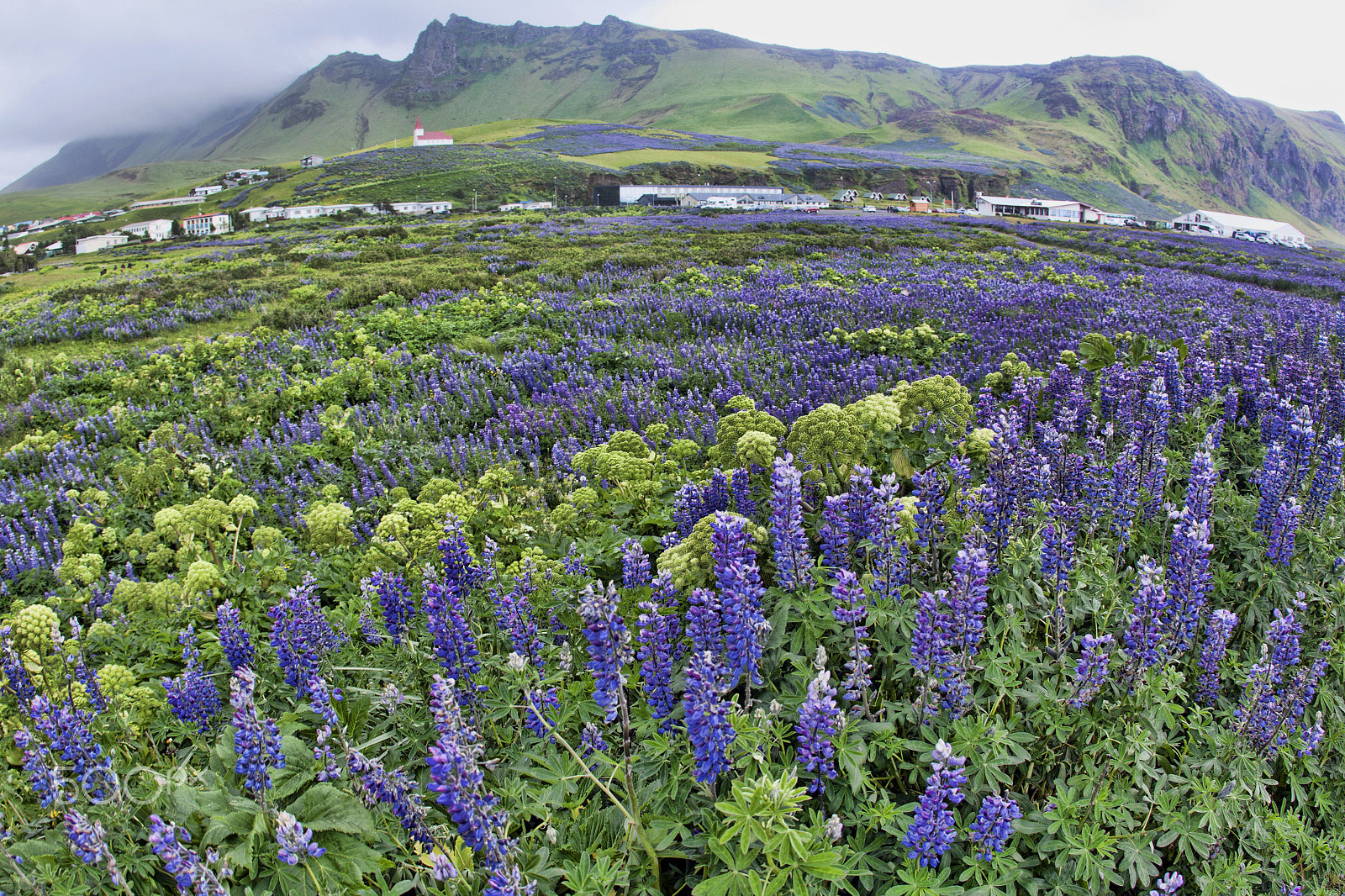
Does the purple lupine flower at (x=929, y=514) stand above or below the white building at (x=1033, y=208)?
below

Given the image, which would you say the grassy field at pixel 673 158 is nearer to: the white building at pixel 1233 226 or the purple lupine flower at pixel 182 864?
the white building at pixel 1233 226

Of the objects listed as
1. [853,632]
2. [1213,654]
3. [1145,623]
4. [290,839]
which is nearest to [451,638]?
[290,839]

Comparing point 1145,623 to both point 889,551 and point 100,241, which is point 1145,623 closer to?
point 889,551

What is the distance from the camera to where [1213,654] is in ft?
10.5

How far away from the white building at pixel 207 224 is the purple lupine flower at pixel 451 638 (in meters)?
92.4

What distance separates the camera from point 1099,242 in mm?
34656

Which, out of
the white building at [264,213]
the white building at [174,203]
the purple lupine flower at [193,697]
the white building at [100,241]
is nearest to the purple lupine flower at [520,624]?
the purple lupine flower at [193,697]

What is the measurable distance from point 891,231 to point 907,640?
36.1 m

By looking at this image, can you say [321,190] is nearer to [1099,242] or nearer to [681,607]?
[1099,242]

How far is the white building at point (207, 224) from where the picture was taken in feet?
262

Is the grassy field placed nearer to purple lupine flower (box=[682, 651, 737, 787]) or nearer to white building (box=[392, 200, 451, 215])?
white building (box=[392, 200, 451, 215])

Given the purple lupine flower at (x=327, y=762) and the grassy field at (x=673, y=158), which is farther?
the grassy field at (x=673, y=158)

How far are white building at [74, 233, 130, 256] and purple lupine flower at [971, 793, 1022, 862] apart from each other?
9506 cm

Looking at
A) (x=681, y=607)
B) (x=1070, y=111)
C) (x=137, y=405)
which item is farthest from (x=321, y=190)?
(x=1070, y=111)
